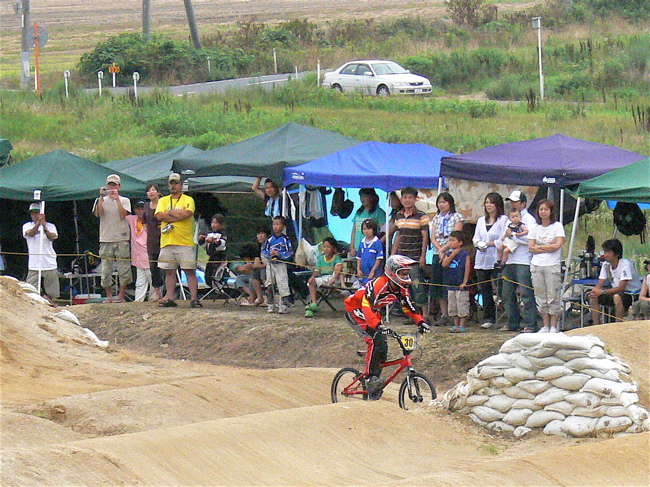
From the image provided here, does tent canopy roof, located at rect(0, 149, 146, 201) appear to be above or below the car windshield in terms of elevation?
below

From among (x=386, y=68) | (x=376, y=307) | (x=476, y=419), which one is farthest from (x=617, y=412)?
(x=386, y=68)

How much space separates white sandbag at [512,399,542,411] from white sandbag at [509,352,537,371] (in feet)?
1.11

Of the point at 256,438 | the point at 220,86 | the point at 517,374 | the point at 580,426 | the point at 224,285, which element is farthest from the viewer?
the point at 220,86

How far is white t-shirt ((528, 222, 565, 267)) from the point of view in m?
14.1

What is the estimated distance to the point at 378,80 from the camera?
1545 inches

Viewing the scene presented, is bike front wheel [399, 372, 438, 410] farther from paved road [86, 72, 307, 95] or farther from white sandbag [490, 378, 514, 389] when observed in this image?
paved road [86, 72, 307, 95]

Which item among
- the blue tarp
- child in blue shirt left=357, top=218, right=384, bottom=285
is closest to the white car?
the blue tarp

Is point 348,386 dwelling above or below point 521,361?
below

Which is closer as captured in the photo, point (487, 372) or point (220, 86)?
point (487, 372)

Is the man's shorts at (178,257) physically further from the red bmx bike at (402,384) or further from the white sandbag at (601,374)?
the white sandbag at (601,374)

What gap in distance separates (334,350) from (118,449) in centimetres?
665

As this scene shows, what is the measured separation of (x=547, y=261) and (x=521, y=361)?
12.0ft

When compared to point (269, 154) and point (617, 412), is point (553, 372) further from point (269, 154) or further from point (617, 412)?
point (269, 154)

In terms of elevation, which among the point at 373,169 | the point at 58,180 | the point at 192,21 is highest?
the point at 192,21
